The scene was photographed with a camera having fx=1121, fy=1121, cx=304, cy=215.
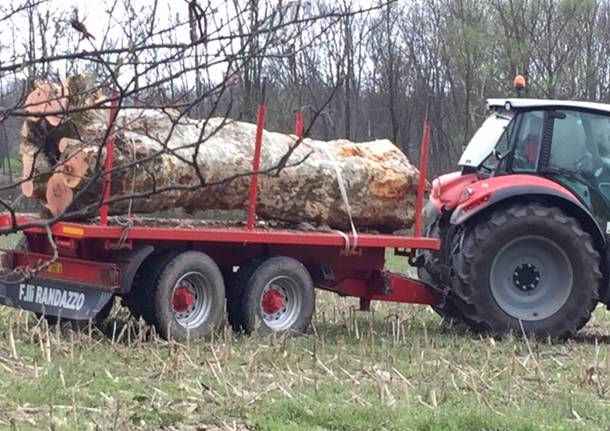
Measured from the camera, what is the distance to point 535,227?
9344 mm

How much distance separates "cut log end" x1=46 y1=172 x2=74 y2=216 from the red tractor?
3.24 meters

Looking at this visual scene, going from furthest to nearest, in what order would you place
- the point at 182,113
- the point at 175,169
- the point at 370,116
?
the point at 370,116 → the point at 175,169 → the point at 182,113

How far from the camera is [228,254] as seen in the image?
8953 mm

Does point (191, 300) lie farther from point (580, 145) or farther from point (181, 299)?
point (580, 145)

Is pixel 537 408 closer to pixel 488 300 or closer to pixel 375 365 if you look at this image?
pixel 375 365

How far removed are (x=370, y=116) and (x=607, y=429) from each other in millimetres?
32640

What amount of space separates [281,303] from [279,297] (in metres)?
0.05

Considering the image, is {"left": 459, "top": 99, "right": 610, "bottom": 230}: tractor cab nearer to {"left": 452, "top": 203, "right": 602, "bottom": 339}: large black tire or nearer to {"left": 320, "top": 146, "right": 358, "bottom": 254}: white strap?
{"left": 452, "top": 203, "right": 602, "bottom": 339}: large black tire

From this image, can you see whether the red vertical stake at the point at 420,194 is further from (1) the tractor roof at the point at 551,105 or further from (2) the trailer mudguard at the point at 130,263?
(2) the trailer mudguard at the point at 130,263

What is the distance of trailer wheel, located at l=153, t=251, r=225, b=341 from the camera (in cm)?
821

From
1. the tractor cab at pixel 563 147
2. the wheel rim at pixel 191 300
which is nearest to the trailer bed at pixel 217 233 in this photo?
the wheel rim at pixel 191 300

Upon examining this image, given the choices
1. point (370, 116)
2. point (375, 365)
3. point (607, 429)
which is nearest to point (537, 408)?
point (607, 429)

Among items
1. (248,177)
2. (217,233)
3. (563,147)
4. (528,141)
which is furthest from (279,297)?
(563,147)

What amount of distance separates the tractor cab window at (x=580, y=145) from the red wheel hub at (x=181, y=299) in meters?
3.34
